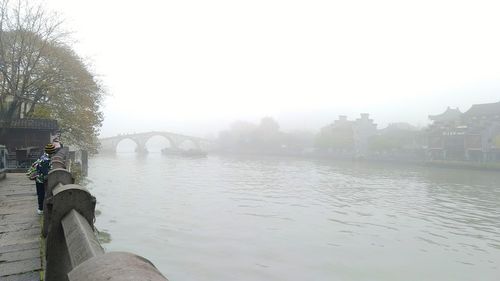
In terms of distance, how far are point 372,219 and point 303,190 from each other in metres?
10.4

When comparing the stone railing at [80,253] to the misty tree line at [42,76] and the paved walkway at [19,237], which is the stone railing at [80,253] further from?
the misty tree line at [42,76]

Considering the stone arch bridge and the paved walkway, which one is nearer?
the paved walkway

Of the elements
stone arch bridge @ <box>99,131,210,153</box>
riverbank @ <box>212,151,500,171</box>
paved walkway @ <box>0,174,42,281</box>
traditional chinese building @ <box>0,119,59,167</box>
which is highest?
stone arch bridge @ <box>99,131,210,153</box>

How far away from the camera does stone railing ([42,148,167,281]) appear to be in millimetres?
1574

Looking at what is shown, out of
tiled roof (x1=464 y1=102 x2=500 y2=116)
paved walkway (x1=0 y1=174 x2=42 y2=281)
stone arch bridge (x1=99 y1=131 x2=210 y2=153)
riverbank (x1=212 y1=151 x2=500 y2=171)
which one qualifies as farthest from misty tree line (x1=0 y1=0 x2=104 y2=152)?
stone arch bridge (x1=99 y1=131 x2=210 y2=153)

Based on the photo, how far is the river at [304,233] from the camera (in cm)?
1116

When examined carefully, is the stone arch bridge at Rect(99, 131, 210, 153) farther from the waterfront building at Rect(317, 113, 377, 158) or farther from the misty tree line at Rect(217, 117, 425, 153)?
the waterfront building at Rect(317, 113, 377, 158)

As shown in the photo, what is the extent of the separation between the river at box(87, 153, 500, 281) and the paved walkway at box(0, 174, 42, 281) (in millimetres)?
4070

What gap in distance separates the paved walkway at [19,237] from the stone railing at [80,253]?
926 mm

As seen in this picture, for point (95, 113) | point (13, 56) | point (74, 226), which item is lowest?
point (74, 226)

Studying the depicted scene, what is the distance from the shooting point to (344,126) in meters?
88.6

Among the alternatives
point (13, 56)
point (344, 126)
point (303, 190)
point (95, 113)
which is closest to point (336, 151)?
point (344, 126)

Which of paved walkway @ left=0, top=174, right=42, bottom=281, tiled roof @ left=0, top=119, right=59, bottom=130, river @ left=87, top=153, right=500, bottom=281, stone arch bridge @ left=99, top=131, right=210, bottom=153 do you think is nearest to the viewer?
paved walkway @ left=0, top=174, right=42, bottom=281

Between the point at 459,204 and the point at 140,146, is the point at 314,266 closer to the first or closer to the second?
the point at 459,204
